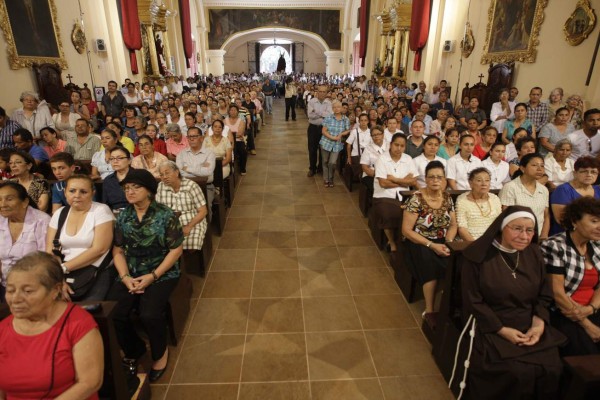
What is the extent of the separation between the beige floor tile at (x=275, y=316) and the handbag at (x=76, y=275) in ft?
4.16

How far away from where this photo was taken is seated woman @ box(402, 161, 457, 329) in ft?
9.89

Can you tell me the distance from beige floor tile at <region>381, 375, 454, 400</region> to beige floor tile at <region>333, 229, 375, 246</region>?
2047mm

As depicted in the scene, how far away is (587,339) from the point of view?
2232mm

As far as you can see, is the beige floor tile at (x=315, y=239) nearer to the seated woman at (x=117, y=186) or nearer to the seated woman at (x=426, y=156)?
the seated woman at (x=426, y=156)

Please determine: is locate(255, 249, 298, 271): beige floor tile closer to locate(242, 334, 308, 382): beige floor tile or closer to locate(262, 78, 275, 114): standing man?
locate(242, 334, 308, 382): beige floor tile

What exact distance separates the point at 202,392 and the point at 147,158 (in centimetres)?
270

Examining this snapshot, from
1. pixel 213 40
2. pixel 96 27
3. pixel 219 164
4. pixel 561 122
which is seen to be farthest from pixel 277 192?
pixel 213 40

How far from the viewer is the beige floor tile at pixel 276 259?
3.99 meters

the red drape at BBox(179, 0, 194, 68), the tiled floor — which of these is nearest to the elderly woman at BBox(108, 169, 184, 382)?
the tiled floor

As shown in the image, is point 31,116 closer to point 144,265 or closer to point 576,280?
point 144,265

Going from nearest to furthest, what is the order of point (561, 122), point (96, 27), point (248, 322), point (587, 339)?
point (587, 339) → point (248, 322) → point (561, 122) → point (96, 27)

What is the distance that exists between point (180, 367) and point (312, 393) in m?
0.98

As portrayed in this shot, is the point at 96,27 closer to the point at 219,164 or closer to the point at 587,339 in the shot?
the point at 219,164

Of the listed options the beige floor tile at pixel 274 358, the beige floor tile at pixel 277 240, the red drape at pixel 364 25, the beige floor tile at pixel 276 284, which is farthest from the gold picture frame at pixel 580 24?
the red drape at pixel 364 25
